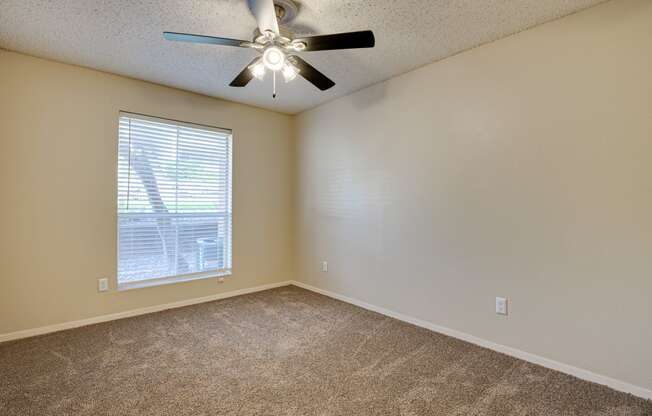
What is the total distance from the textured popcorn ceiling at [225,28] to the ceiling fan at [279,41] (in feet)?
0.84

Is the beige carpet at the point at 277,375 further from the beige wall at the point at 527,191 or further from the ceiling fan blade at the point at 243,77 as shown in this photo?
the ceiling fan blade at the point at 243,77

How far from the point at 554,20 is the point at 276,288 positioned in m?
3.86

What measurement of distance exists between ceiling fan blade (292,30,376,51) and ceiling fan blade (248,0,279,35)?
156 mm

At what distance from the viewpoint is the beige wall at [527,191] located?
1939 millimetres

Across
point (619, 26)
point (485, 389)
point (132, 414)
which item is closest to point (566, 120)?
point (619, 26)

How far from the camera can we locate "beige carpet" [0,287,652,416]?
70.7 inches

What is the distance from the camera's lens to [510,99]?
2416mm

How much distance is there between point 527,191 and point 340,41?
5.51ft

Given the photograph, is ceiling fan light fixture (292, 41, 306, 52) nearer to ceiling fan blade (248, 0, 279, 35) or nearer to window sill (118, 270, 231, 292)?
ceiling fan blade (248, 0, 279, 35)

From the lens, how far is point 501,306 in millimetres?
2471

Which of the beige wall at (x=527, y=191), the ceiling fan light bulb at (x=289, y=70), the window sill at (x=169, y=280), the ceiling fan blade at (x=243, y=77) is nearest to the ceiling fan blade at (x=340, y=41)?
the ceiling fan light bulb at (x=289, y=70)

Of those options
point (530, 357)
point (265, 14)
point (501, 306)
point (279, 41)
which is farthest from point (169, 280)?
point (530, 357)

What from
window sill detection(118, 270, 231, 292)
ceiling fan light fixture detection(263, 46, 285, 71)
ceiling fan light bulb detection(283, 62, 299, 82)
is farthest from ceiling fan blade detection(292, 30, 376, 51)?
window sill detection(118, 270, 231, 292)

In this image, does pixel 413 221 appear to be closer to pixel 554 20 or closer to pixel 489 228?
pixel 489 228
